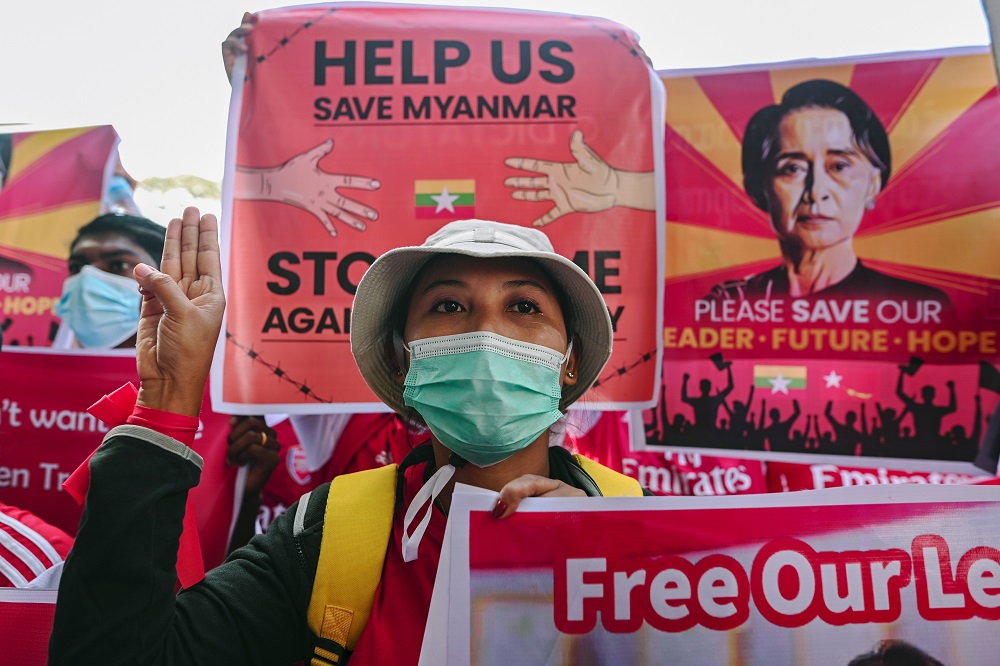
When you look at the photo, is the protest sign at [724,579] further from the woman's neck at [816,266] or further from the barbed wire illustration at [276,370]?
the woman's neck at [816,266]

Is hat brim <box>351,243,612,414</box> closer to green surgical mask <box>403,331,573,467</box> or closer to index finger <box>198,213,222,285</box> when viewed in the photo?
green surgical mask <box>403,331,573,467</box>

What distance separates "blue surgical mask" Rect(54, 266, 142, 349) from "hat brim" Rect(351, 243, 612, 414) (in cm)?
191

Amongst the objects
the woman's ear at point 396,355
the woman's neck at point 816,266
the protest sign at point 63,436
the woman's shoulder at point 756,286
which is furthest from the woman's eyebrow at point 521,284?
the protest sign at point 63,436

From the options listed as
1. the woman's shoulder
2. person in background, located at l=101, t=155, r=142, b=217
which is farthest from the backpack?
person in background, located at l=101, t=155, r=142, b=217

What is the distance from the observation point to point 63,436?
2758mm

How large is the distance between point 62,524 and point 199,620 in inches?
73.1

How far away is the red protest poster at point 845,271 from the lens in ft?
8.64

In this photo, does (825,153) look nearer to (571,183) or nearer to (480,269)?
(571,183)

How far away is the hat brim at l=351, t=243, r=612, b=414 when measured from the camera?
156 centimetres

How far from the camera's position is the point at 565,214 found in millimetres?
2562

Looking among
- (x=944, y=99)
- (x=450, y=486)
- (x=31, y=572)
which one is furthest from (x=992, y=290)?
(x=31, y=572)

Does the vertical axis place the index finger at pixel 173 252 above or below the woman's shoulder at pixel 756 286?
below

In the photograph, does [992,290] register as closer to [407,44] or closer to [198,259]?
[407,44]

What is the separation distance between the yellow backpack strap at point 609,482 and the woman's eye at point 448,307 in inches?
18.5
